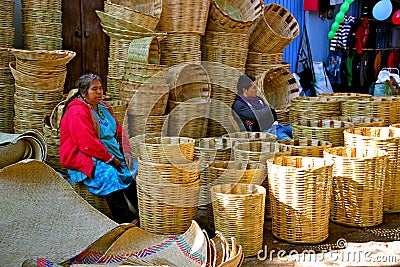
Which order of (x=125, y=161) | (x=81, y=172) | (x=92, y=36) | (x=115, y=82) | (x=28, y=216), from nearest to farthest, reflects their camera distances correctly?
1. (x=28, y=216)
2. (x=81, y=172)
3. (x=125, y=161)
4. (x=115, y=82)
5. (x=92, y=36)

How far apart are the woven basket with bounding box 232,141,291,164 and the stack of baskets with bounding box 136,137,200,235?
0.34m

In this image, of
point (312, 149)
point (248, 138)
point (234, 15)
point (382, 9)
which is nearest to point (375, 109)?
point (312, 149)

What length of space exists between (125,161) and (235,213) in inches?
46.7

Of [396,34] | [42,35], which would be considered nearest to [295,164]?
[42,35]

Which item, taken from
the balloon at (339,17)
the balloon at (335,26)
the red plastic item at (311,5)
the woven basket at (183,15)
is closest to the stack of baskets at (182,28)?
the woven basket at (183,15)

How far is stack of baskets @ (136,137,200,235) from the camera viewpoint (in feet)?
11.0

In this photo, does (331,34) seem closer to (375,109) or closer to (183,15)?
(183,15)

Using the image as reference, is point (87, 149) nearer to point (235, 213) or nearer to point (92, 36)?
point (235, 213)

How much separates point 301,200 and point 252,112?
2.11m

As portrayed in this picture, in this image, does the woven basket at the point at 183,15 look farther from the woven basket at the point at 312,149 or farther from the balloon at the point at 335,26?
the balloon at the point at 335,26

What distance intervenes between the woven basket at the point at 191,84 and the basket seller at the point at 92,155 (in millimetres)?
1108

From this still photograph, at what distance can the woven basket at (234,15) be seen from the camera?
5129mm

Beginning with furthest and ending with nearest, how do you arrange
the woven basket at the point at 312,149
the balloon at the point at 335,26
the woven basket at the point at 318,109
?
the balloon at the point at 335,26 < the woven basket at the point at 318,109 < the woven basket at the point at 312,149

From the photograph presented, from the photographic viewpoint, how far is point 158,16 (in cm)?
493
